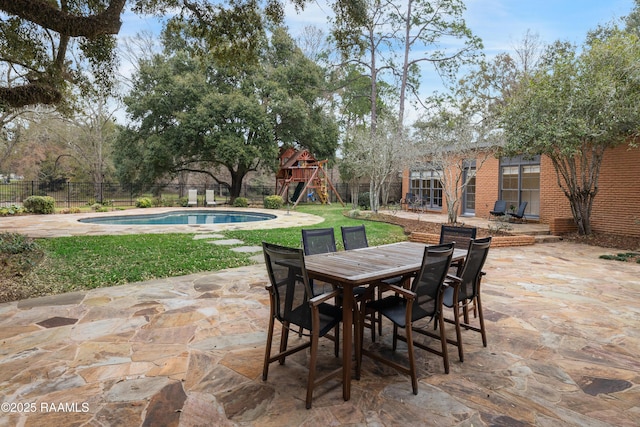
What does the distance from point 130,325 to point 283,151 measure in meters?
19.9

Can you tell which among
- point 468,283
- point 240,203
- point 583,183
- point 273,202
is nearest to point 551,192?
point 583,183

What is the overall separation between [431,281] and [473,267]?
65 centimetres

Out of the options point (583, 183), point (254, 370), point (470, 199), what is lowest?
point (254, 370)

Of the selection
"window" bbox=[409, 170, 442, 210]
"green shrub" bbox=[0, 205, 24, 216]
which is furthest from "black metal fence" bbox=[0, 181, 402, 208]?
"green shrub" bbox=[0, 205, 24, 216]

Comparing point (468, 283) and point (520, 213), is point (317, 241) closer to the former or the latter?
point (468, 283)

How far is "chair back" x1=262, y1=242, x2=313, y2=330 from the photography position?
7.39ft

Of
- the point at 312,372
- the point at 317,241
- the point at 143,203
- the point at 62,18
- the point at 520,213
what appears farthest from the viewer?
the point at 143,203

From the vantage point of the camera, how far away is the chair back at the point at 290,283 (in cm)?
225

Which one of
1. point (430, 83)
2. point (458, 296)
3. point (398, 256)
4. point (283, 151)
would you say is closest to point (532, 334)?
point (458, 296)

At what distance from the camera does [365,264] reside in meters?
2.90

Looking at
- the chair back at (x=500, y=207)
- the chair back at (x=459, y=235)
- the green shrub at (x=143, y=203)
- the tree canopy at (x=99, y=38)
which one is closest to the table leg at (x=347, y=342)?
the chair back at (x=459, y=235)

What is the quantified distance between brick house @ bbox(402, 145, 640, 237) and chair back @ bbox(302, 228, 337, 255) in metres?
7.08

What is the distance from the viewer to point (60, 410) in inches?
81.7

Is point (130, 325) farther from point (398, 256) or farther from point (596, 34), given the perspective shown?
point (596, 34)
